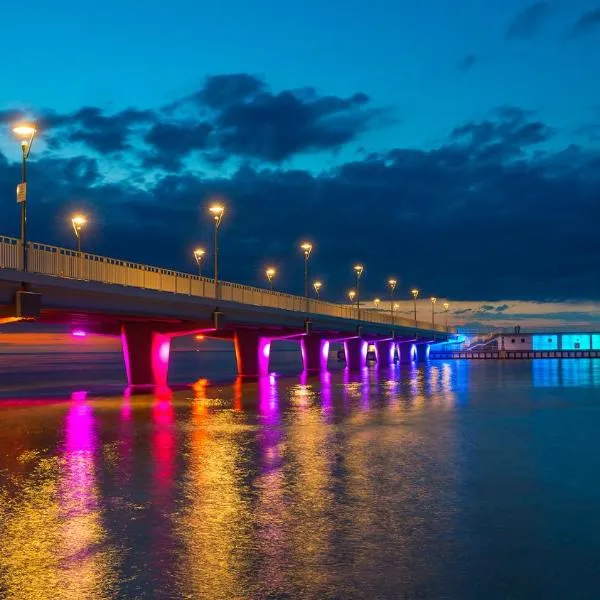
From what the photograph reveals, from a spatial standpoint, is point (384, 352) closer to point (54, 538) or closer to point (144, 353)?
point (144, 353)

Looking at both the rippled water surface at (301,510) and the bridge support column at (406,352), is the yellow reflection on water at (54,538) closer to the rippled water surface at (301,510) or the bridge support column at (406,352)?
the rippled water surface at (301,510)

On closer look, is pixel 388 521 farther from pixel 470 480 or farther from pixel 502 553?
pixel 470 480

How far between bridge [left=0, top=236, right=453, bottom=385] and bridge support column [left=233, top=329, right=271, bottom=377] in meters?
0.10

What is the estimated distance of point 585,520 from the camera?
1336cm

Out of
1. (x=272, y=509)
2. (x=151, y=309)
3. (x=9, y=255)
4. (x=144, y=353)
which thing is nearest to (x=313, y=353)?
(x=144, y=353)

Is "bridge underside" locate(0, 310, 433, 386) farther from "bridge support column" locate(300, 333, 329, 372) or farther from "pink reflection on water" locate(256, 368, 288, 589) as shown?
"pink reflection on water" locate(256, 368, 288, 589)

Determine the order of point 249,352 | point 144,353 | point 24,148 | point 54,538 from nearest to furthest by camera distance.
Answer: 1. point 54,538
2. point 24,148
3. point 144,353
4. point 249,352

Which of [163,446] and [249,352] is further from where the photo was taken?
[249,352]

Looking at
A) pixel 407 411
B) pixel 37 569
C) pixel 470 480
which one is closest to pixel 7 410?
pixel 407 411

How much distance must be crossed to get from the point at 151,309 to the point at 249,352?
33693 millimetres

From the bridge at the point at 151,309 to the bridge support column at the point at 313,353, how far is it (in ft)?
0.40

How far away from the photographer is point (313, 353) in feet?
323

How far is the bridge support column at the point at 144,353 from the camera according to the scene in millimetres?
55750

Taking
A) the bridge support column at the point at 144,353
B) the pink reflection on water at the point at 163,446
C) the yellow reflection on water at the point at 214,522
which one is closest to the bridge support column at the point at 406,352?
the bridge support column at the point at 144,353
